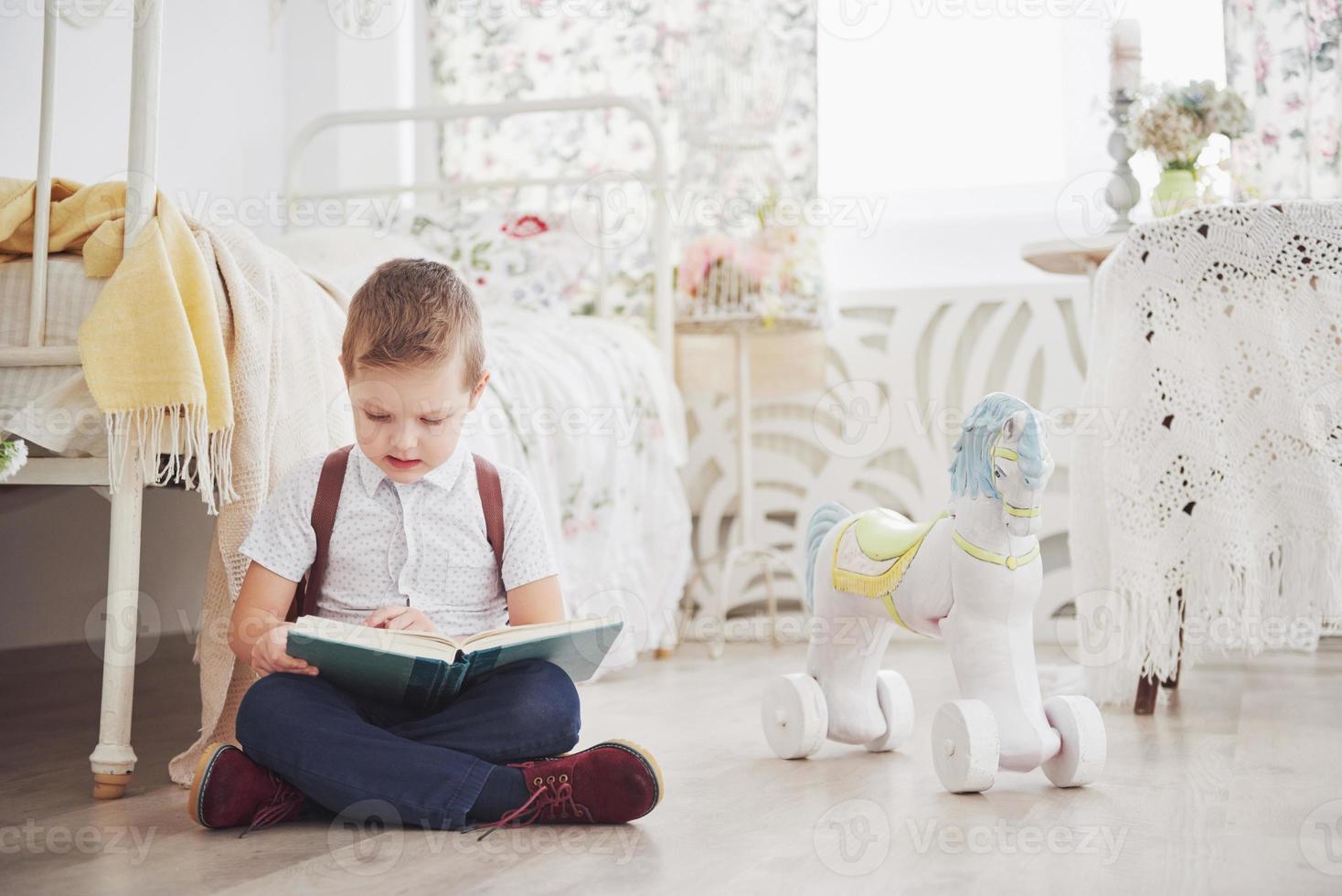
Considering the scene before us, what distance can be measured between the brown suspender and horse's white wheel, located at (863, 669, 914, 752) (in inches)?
18.5

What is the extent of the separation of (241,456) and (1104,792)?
2.97ft

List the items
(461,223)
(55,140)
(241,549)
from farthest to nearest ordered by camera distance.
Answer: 1. (461,223)
2. (55,140)
3. (241,549)

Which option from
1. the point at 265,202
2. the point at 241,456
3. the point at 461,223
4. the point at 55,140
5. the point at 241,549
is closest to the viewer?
the point at 241,549

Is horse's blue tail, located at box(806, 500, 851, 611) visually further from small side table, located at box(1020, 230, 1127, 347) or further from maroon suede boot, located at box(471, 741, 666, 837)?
small side table, located at box(1020, 230, 1127, 347)

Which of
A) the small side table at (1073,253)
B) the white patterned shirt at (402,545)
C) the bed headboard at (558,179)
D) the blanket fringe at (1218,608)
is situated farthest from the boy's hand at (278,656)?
the bed headboard at (558,179)

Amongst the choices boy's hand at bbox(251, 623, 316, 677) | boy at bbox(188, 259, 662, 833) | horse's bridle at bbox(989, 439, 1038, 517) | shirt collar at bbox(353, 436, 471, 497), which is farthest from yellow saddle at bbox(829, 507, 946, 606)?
boy's hand at bbox(251, 623, 316, 677)

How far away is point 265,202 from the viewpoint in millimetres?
3109

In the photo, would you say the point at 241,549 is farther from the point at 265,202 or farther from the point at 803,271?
the point at 265,202

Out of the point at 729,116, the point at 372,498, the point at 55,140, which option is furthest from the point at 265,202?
the point at 372,498

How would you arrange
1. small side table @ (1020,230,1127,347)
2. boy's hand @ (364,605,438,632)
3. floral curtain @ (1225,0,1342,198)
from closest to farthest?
boy's hand @ (364,605,438,632) → small side table @ (1020,230,1127,347) → floral curtain @ (1225,0,1342,198)

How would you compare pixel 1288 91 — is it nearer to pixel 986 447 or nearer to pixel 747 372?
pixel 747 372

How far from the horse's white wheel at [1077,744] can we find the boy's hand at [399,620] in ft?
1.93

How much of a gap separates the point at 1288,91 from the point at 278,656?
7.80 ft

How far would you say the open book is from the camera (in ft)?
3.31
